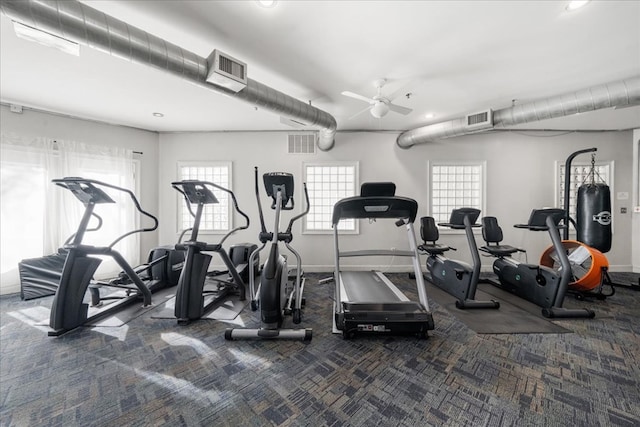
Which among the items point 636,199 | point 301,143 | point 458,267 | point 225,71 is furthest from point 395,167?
point 636,199

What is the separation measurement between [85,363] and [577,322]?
501 centimetres

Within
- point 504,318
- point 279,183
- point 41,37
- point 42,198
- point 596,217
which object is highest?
point 41,37

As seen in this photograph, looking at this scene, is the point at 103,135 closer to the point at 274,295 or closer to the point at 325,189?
the point at 325,189

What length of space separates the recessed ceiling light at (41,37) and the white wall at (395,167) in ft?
9.55

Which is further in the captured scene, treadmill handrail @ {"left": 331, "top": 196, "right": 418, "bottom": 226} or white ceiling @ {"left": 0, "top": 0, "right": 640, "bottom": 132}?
treadmill handrail @ {"left": 331, "top": 196, "right": 418, "bottom": 226}

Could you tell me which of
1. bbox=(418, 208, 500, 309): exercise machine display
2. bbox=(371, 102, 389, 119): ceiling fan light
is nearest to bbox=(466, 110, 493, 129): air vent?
bbox=(418, 208, 500, 309): exercise machine display

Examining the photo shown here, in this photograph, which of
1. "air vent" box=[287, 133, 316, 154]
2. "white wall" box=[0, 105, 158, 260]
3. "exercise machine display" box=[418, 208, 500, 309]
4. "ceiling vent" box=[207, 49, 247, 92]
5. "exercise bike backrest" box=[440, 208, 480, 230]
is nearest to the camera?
"ceiling vent" box=[207, 49, 247, 92]

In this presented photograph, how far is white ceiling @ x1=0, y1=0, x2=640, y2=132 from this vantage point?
1.83 m

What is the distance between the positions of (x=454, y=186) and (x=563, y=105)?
7.01 feet

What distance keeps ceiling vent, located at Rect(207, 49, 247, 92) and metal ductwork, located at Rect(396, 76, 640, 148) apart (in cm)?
338

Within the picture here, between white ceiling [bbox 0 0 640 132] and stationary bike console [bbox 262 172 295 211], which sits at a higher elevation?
white ceiling [bbox 0 0 640 132]

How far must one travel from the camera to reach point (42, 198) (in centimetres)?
359

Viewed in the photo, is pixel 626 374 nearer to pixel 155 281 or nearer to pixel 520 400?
pixel 520 400

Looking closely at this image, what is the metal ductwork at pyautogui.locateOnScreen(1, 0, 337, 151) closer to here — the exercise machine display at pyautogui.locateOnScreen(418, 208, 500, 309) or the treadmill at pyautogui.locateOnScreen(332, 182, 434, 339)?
the treadmill at pyautogui.locateOnScreen(332, 182, 434, 339)
